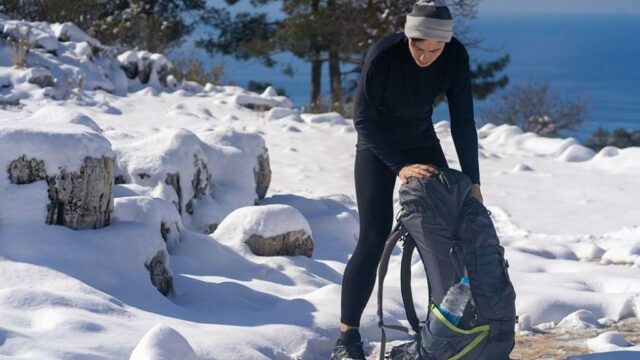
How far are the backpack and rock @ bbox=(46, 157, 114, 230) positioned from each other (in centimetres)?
163

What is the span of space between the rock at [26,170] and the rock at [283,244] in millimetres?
1540

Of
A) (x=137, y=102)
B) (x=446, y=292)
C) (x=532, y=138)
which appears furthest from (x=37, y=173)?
(x=532, y=138)

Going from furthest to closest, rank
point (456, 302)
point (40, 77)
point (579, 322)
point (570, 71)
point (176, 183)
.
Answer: point (570, 71), point (40, 77), point (176, 183), point (579, 322), point (456, 302)

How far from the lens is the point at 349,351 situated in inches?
166

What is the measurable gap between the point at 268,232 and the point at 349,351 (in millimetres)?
1877

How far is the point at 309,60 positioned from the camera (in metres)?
23.2

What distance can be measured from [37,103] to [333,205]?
4.14 m

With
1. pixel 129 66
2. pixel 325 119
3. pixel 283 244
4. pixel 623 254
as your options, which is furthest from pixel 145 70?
pixel 623 254

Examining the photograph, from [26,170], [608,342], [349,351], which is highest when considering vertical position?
[26,170]

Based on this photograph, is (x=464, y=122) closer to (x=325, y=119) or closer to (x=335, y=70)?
(x=325, y=119)

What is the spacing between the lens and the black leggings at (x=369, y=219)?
4.15 meters

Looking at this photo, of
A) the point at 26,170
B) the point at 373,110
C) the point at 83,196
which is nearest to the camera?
the point at 373,110

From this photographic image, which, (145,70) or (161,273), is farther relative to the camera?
(145,70)

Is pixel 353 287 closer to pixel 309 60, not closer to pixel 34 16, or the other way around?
pixel 34 16
